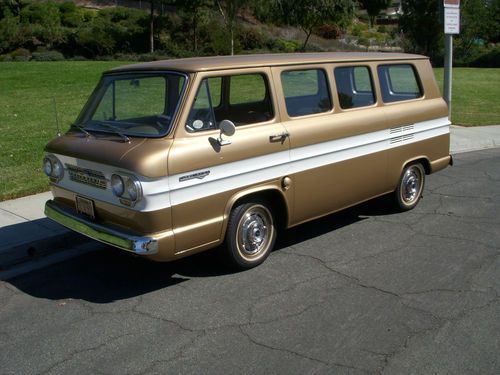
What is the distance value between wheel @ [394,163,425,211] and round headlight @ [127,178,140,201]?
350 cm

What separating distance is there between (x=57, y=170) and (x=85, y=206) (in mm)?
563

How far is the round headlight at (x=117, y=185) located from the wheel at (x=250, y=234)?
3.26 ft

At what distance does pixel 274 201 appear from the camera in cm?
545

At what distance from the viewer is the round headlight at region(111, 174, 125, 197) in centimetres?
451

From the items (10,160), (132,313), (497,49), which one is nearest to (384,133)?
(132,313)

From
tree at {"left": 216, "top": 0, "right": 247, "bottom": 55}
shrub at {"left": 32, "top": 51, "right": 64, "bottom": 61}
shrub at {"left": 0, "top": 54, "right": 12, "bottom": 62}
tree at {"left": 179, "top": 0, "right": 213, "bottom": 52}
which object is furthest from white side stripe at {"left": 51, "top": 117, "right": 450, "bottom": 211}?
tree at {"left": 179, "top": 0, "right": 213, "bottom": 52}

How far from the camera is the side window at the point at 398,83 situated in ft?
21.1

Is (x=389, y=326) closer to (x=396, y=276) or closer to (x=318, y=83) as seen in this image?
(x=396, y=276)

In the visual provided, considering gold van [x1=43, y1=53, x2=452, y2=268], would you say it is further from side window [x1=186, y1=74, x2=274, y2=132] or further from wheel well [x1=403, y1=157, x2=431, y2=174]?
wheel well [x1=403, y1=157, x2=431, y2=174]

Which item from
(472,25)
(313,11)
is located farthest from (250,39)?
(472,25)

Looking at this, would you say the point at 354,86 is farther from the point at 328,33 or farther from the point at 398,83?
the point at 328,33

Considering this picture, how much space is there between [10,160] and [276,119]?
18.6ft

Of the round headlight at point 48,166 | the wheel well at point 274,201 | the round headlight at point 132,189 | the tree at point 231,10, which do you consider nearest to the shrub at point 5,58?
the tree at point 231,10

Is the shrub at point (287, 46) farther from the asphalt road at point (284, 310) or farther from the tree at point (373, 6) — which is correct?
the tree at point (373, 6)
